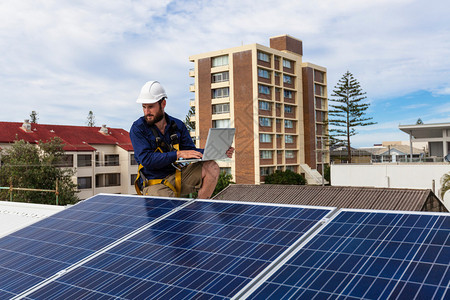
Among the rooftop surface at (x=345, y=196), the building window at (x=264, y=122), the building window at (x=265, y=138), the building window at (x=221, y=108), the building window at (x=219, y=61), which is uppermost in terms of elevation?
the building window at (x=219, y=61)

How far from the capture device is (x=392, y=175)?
40.1 metres

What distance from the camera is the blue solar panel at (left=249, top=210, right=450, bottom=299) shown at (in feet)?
9.07

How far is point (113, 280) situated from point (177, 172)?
8.04ft

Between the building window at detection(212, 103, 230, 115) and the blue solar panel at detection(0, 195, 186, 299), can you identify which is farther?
the building window at detection(212, 103, 230, 115)

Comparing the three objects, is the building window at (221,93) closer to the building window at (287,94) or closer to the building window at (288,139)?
the building window at (287,94)

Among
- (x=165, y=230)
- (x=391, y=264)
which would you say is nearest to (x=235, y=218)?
(x=165, y=230)

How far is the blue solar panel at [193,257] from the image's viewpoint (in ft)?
11.0

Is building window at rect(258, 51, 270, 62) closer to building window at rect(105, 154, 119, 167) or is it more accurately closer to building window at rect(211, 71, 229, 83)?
building window at rect(211, 71, 229, 83)

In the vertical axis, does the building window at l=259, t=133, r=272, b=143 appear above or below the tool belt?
above

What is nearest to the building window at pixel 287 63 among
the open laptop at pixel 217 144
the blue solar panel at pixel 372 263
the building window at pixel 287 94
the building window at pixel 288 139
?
the building window at pixel 287 94

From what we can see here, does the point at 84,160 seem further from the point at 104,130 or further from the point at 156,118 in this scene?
the point at 156,118

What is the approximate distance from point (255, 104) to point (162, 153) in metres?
50.2

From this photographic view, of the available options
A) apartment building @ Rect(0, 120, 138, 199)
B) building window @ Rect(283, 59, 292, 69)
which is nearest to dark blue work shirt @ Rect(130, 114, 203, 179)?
apartment building @ Rect(0, 120, 138, 199)

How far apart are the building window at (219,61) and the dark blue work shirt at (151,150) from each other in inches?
2048
